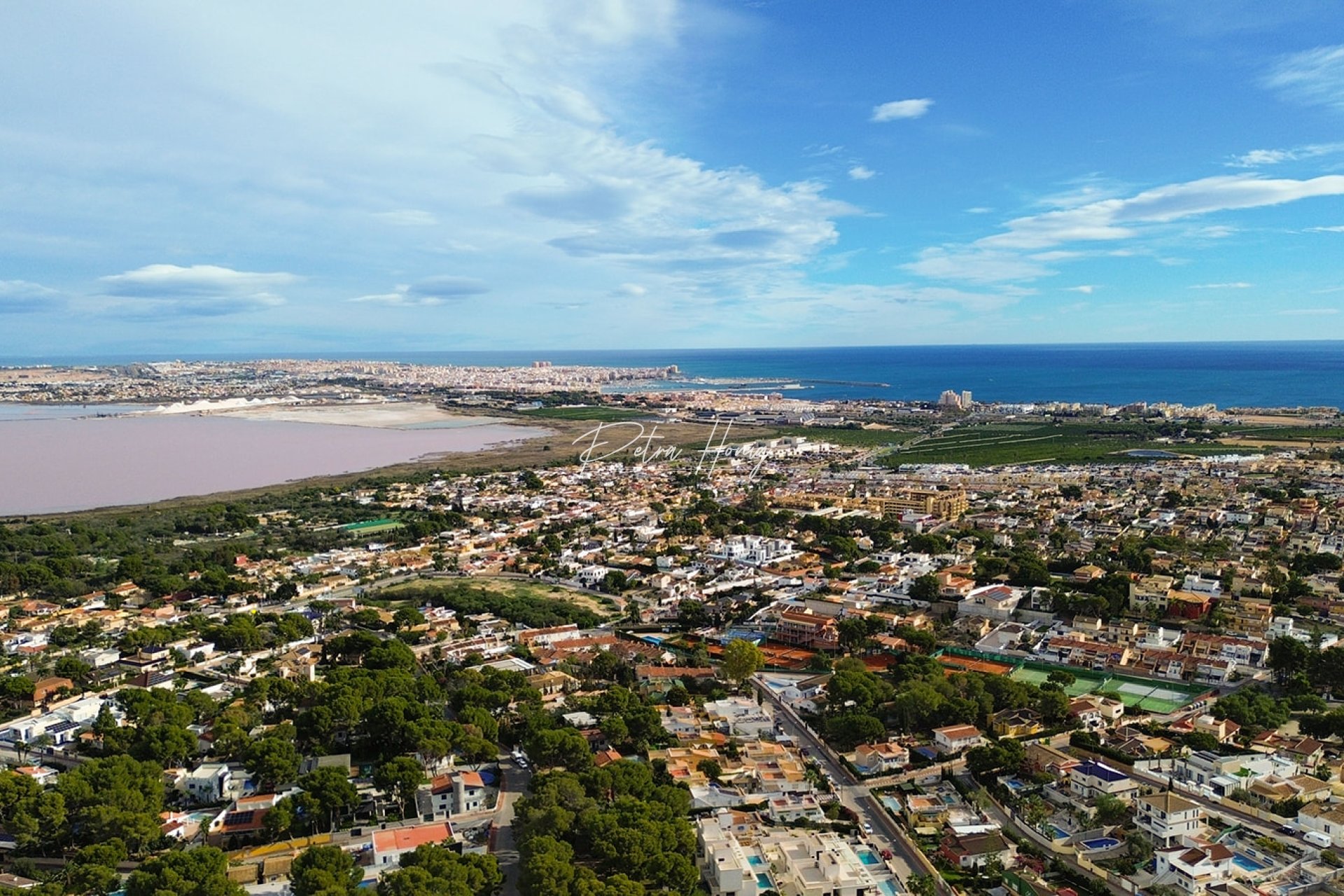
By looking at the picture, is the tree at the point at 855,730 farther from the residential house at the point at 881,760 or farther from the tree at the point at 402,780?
the tree at the point at 402,780

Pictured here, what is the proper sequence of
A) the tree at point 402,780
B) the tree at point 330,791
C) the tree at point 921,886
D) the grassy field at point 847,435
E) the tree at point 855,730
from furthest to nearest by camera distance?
the grassy field at point 847,435, the tree at point 855,730, the tree at point 402,780, the tree at point 330,791, the tree at point 921,886

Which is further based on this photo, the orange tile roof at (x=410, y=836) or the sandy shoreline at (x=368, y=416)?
the sandy shoreline at (x=368, y=416)

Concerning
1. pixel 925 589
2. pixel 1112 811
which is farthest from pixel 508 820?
pixel 925 589

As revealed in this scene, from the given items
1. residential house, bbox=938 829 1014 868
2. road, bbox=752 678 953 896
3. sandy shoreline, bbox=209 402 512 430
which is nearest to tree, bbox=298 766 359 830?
road, bbox=752 678 953 896

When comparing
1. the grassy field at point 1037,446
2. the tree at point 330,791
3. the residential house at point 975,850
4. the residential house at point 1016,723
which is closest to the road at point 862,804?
the residential house at point 975,850

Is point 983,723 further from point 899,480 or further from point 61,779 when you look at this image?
point 899,480

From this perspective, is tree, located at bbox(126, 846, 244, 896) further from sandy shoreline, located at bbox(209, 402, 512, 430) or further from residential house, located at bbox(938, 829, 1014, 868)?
sandy shoreline, located at bbox(209, 402, 512, 430)

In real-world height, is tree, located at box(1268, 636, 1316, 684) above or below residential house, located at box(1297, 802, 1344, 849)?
above
